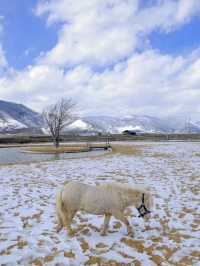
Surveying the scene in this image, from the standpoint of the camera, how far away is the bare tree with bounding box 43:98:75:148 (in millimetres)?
34594

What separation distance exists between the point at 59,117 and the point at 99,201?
3161cm

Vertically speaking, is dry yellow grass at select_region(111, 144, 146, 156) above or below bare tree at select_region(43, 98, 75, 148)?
below

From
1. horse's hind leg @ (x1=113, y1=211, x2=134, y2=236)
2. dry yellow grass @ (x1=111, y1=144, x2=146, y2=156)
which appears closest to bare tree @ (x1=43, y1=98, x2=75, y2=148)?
dry yellow grass @ (x1=111, y1=144, x2=146, y2=156)

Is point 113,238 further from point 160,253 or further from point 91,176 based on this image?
point 91,176

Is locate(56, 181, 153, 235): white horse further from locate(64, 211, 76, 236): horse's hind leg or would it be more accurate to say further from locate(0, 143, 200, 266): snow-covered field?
locate(0, 143, 200, 266): snow-covered field

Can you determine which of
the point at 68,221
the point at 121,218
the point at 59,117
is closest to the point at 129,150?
the point at 59,117

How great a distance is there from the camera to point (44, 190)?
27.9 feet

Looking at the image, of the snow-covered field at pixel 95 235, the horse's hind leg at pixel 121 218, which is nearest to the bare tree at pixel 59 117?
the snow-covered field at pixel 95 235

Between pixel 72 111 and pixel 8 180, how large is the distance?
30163mm

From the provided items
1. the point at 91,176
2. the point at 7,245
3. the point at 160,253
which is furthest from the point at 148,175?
the point at 7,245

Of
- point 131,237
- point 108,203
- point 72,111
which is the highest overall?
point 72,111

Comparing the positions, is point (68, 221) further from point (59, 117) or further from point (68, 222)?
point (59, 117)

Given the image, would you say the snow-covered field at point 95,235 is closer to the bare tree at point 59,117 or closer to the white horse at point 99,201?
the white horse at point 99,201

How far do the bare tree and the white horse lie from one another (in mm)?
28855
